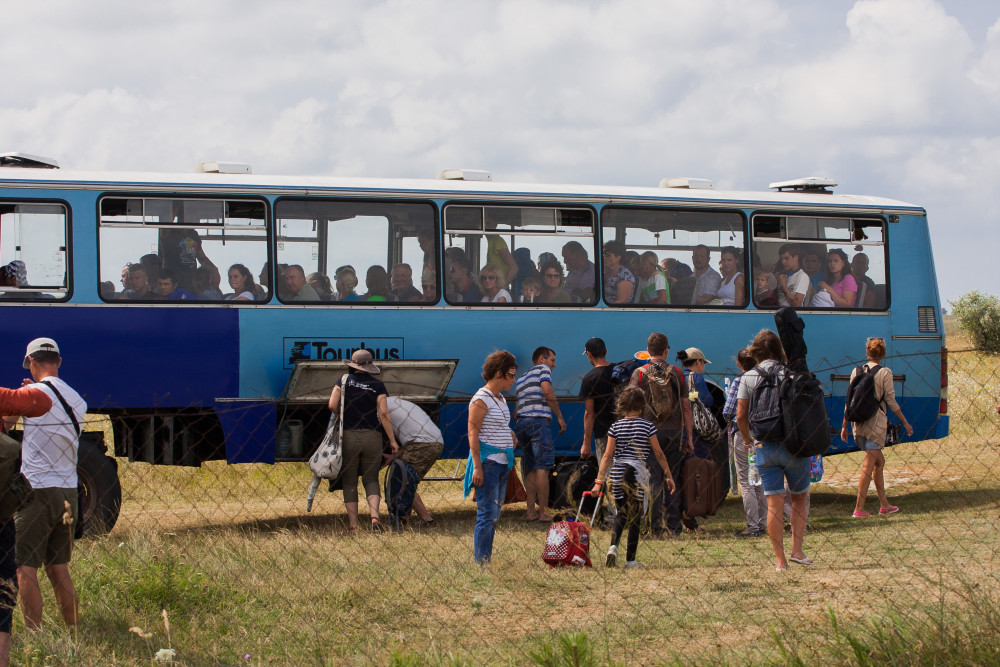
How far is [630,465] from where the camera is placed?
7715mm

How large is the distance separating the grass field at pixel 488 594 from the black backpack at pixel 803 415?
2.83 feet

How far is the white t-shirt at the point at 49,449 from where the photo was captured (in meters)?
6.00

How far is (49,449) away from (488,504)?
117 inches

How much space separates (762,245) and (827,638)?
7015 mm

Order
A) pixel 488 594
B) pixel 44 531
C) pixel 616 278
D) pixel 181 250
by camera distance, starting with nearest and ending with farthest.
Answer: pixel 44 531, pixel 488 594, pixel 181 250, pixel 616 278

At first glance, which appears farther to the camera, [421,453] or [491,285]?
[491,285]

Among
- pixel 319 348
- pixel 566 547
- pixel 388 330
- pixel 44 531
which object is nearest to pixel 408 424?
pixel 388 330

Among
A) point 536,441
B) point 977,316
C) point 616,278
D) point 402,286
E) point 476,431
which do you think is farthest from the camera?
point 977,316

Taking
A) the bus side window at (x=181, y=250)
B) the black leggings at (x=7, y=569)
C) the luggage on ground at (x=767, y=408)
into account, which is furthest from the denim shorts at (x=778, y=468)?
the bus side window at (x=181, y=250)

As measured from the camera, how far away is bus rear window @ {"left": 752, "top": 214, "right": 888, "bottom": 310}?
11.8 meters

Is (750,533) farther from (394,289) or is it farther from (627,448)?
(394,289)

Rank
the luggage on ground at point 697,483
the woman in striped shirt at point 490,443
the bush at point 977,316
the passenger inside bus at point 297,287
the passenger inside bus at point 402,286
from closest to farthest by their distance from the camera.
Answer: the woman in striped shirt at point 490,443 → the luggage on ground at point 697,483 → the passenger inside bus at point 297,287 → the passenger inside bus at point 402,286 → the bush at point 977,316

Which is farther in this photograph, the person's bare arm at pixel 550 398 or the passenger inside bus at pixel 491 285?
the passenger inside bus at pixel 491 285

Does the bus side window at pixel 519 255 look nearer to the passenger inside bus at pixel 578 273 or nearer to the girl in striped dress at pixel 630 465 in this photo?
the passenger inside bus at pixel 578 273
